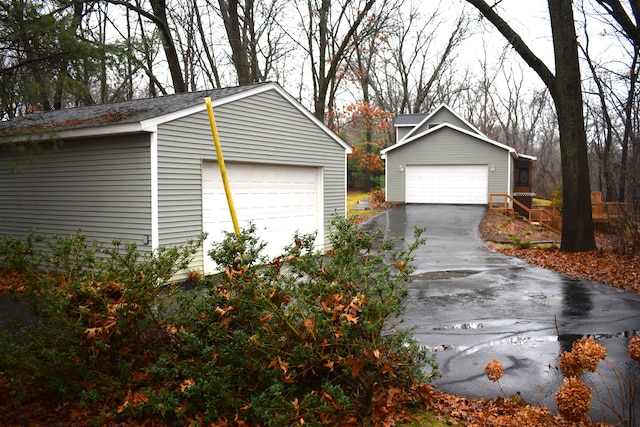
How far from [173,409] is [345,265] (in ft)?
6.00

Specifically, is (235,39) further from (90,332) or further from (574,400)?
(574,400)

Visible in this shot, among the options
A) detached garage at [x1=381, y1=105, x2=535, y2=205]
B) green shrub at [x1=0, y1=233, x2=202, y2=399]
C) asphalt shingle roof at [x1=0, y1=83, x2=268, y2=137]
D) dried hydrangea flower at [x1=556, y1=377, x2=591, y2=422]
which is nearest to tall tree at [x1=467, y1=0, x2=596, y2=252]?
asphalt shingle roof at [x1=0, y1=83, x2=268, y2=137]

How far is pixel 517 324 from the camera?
303 inches

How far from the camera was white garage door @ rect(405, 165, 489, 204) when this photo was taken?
1138 inches

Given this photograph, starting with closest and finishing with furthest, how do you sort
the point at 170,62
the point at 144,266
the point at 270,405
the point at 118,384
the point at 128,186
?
the point at 270,405, the point at 118,384, the point at 144,266, the point at 128,186, the point at 170,62

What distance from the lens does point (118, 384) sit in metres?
4.37

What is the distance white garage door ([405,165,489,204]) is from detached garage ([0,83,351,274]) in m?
16.1

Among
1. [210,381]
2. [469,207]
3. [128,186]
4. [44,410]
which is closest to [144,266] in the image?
[210,381]

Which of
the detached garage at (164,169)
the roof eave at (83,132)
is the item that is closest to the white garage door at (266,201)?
the detached garage at (164,169)

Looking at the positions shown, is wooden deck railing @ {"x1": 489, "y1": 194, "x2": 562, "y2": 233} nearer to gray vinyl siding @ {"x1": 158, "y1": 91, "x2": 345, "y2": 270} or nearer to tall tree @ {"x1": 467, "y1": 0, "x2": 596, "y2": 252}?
tall tree @ {"x1": 467, "y1": 0, "x2": 596, "y2": 252}

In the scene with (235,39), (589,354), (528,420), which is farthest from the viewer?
(235,39)

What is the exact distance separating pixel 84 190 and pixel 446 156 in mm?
21574

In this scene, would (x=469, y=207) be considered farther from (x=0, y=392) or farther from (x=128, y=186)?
(x=0, y=392)

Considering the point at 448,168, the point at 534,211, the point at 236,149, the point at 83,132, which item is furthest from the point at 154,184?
the point at 448,168
